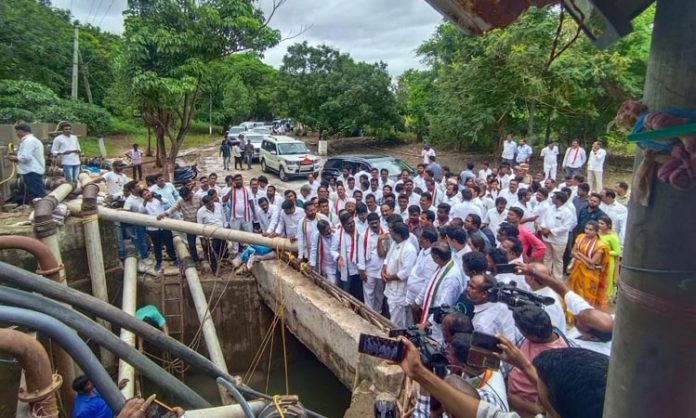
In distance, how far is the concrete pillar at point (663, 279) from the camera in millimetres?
1077

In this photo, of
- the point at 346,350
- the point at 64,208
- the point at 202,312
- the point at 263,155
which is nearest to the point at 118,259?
the point at 64,208

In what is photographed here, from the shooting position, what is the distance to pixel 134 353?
12.7 ft

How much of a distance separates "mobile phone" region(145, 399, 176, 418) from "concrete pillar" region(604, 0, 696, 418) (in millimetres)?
2730

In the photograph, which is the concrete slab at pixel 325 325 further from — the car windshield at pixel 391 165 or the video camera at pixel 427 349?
the car windshield at pixel 391 165

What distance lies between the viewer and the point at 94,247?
7.88 meters

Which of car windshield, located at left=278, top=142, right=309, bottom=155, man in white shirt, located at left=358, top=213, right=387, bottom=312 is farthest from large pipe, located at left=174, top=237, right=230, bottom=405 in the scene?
car windshield, located at left=278, top=142, right=309, bottom=155

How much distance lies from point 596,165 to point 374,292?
782 cm

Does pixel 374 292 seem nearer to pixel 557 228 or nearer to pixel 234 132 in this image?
pixel 557 228

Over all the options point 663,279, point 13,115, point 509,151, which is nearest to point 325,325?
point 663,279

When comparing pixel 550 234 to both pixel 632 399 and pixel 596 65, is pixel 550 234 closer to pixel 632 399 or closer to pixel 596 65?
pixel 632 399

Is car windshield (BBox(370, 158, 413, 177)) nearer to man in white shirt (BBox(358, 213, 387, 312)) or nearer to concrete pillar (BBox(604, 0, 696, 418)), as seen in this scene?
man in white shirt (BBox(358, 213, 387, 312))

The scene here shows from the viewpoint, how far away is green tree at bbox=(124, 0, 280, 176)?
12547mm

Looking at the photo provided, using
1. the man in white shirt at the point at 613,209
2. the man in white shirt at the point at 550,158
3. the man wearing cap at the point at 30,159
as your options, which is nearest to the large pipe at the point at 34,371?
the man wearing cap at the point at 30,159

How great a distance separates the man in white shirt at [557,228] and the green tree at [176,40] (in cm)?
995
